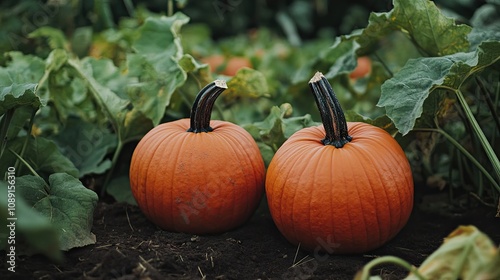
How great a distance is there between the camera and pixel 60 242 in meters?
1.87

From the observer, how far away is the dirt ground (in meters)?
1.75

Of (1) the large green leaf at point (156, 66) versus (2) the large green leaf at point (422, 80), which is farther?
(1) the large green leaf at point (156, 66)

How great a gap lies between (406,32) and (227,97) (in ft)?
2.88

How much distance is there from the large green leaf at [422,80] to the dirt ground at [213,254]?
19.2 inches

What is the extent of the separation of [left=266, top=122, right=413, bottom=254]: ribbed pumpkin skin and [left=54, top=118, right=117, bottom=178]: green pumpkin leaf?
0.94 m

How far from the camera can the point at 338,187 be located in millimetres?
1912

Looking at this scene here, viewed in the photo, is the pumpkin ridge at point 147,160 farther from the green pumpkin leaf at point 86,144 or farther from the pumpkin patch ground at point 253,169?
the green pumpkin leaf at point 86,144

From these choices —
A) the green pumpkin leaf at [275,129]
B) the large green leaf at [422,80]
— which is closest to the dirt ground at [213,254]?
the green pumpkin leaf at [275,129]

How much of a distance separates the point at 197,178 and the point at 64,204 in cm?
45

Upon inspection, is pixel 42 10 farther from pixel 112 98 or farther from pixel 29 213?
pixel 29 213

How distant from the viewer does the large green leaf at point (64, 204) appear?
1913mm

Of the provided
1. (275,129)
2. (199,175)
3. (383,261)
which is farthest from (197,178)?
(383,261)

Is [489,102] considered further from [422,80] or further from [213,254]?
[213,254]

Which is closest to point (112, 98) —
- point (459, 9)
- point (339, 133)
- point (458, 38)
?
point (339, 133)
